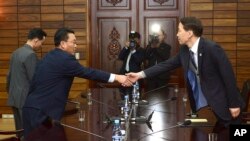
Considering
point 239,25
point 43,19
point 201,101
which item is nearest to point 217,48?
point 201,101

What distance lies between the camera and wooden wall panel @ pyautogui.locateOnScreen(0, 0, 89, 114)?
775cm

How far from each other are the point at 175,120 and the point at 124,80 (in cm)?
104

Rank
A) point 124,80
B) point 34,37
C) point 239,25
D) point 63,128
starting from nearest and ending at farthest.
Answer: point 63,128
point 124,80
point 34,37
point 239,25

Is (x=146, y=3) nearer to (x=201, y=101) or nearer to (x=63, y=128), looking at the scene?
(x=201, y=101)

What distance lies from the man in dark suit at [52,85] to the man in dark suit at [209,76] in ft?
3.04

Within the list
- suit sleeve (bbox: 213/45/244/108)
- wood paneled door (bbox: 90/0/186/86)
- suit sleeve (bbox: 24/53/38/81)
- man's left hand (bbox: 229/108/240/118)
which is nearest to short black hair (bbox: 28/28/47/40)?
suit sleeve (bbox: 24/53/38/81)

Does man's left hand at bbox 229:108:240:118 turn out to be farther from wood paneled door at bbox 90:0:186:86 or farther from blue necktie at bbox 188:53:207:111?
wood paneled door at bbox 90:0:186:86

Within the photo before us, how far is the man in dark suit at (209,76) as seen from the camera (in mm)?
3455

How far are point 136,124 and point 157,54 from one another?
149 inches

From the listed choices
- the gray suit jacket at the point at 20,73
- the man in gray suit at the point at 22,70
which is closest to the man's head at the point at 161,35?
the man in gray suit at the point at 22,70

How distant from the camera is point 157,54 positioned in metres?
7.01

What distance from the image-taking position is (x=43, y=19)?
7789 millimetres

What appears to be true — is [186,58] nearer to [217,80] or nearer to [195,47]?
[195,47]

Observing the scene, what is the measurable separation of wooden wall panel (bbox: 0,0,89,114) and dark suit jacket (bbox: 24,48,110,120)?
3999 mm
